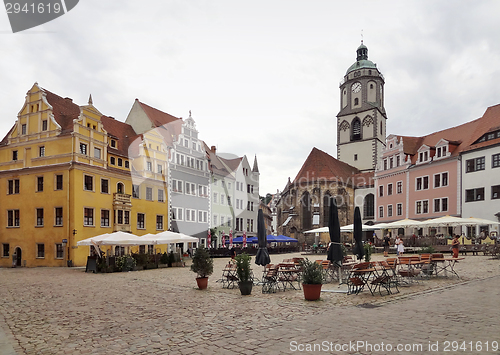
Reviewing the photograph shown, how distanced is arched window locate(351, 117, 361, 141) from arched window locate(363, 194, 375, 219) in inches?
503

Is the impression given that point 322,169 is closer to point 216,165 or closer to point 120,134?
point 216,165

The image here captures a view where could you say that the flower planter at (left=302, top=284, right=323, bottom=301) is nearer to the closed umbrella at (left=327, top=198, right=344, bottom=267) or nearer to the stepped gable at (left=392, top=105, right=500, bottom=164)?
the closed umbrella at (left=327, top=198, right=344, bottom=267)

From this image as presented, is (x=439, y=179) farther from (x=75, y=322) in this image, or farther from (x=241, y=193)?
(x=75, y=322)

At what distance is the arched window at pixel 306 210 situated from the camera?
60781 mm

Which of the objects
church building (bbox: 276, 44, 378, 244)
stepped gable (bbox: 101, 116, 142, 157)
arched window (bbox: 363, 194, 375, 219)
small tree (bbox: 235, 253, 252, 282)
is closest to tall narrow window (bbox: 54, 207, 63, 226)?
stepped gable (bbox: 101, 116, 142, 157)

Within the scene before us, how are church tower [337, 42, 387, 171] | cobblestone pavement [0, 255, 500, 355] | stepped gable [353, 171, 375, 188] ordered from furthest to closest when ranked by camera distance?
church tower [337, 42, 387, 171], stepped gable [353, 171, 375, 188], cobblestone pavement [0, 255, 500, 355]

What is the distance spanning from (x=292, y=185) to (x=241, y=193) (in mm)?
10871

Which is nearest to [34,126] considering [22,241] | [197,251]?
[22,241]

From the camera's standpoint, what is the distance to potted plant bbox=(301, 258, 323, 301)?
1108 centimetres

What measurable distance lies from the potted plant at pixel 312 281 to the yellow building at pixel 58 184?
74.4 ft

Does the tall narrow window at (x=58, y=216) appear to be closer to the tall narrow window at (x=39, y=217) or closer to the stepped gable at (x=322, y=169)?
the tall narrow window at (x=39, y=217)

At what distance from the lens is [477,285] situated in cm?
1323

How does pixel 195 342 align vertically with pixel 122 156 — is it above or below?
below

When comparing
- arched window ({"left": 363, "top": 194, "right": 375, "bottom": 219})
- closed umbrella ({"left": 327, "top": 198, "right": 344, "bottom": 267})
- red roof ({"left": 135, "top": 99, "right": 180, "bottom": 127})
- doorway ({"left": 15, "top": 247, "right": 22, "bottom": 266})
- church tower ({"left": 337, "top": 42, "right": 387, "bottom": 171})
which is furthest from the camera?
church tower ({"left": 337, "top": 42, "right": 387, "bottom": 171})
